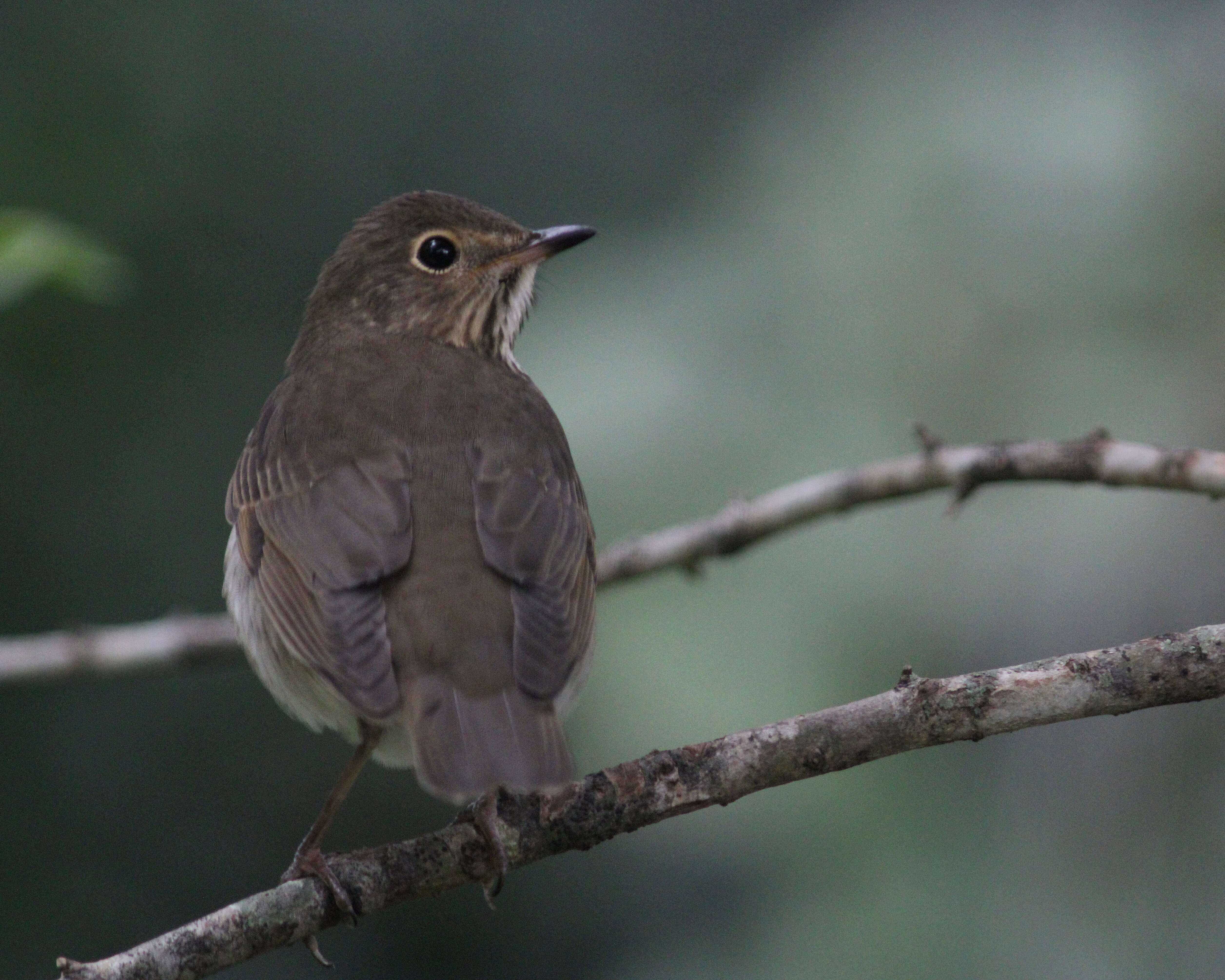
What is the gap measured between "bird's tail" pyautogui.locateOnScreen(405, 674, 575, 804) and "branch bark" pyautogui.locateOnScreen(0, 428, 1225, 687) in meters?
1.37

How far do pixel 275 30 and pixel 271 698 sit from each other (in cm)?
395

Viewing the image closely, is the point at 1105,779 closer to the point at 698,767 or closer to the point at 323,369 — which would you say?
the point at 698,767

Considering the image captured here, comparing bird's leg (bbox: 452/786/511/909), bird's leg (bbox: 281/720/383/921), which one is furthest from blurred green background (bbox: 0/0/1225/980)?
bird's leg (bbox: 452/786/511/909)

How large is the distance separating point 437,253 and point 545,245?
0.38 m

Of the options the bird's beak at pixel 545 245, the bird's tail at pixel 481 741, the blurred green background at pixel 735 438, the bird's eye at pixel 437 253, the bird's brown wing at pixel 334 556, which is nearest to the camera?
the bird's tail at pixel 481 741

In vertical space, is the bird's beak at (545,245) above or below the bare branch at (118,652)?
above

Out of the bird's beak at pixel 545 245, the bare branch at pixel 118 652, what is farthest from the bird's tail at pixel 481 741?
the bird's beak at pixel 545 245

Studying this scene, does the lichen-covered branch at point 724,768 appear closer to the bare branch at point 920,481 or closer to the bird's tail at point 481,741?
the bird's tail at point 481,741

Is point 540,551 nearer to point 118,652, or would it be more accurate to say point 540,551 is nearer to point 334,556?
point 334,556

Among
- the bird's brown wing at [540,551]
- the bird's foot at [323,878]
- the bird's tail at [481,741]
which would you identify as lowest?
the bird's foot at [323,878]

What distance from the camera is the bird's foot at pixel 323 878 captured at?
3.50m

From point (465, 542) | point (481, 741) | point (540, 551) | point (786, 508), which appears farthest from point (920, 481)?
point (481, 741)

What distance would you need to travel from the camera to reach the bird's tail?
11.4 ft

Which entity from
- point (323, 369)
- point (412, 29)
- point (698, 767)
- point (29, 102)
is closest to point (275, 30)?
point (412, 29)
